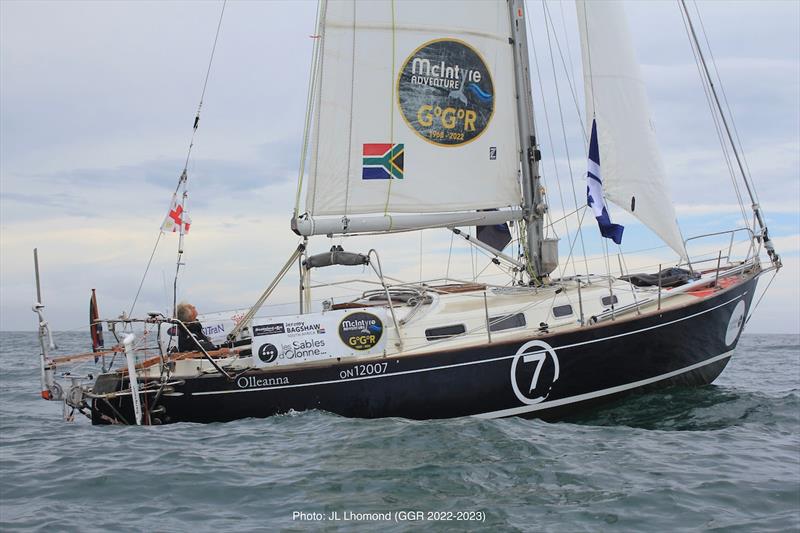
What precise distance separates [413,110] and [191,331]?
18.9 feet

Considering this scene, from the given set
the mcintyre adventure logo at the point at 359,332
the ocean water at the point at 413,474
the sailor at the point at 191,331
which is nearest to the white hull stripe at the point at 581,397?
the ocean water at the point at 413,474

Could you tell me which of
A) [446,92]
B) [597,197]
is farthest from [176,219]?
[597,197]

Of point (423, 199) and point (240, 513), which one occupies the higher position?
point (423, 199)

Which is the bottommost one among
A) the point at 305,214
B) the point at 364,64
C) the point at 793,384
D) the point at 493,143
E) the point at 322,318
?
the point at 793,384

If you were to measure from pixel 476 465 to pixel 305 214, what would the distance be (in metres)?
6.35

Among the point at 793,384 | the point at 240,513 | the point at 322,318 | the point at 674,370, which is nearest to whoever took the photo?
the point at 240,513

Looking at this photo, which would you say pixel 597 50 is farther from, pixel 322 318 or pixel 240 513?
pixel 240 513

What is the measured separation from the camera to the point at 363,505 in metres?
6.83

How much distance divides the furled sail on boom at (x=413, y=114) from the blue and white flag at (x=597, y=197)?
1588 mm

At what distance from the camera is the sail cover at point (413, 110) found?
13039 millimetres

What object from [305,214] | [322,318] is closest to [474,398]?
[322,318]

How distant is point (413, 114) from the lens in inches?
528

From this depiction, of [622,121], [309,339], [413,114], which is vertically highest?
[413,114]

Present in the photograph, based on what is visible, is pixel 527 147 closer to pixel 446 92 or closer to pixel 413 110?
pixel 446 92
